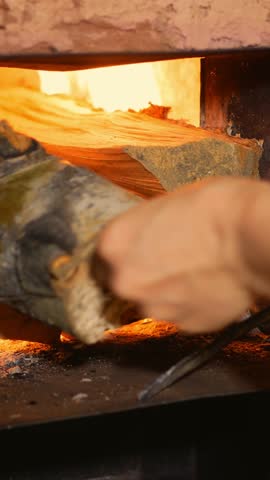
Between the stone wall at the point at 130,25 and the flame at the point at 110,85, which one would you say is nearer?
the stone wall at the point at 130,25

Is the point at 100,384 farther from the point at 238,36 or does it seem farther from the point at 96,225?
the point at 238,36

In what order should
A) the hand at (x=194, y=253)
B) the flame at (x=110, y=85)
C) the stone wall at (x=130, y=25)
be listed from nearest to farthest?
the hand at (x=194, y=253) → the stone wall at (x=130, y=25) → the flame at (x=110, y=85)

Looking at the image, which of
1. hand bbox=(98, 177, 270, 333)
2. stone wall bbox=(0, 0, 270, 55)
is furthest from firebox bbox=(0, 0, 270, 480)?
hand bbox=(98, 177, 270, 333)

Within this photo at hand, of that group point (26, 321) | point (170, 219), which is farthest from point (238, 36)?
point (26, 321)

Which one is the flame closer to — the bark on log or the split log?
the split log

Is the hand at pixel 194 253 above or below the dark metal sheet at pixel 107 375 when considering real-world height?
above

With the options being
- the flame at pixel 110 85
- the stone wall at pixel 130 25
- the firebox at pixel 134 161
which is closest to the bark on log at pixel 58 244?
the firebox at pixel 134 161

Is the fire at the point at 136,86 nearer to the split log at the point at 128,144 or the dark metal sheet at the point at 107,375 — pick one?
the split log at the point at 128,144
